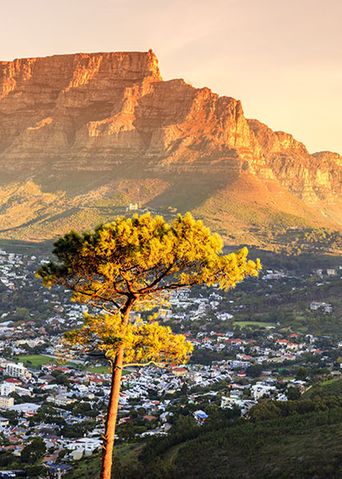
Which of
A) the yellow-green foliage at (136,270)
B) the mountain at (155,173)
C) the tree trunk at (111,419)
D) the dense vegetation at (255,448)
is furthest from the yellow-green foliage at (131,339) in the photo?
the mountain at (155,173)

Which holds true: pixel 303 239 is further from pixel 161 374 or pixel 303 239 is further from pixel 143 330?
pixel 143 330

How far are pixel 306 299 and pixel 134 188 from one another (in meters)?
70.7

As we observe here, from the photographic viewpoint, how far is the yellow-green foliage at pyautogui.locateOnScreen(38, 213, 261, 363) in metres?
20.6

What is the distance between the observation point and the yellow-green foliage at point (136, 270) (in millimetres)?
20594

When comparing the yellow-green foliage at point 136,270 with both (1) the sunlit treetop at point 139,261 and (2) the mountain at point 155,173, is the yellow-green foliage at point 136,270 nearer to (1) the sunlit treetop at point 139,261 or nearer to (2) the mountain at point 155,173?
(1) the sunlit treetop at point 139,261

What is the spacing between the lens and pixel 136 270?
A: 21.2m

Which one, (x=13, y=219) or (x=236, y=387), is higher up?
(x=13, y=219)

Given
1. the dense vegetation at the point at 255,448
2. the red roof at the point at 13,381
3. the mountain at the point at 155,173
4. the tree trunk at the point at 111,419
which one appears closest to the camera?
the tree trunk at the point at 111,419

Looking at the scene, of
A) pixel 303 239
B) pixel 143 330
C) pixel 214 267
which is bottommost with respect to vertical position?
pixel 143 330

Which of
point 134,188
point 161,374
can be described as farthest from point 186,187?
point 161,374

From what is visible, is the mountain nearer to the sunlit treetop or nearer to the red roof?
the red roof

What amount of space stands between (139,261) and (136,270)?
64 centimetres

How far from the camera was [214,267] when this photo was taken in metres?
21.2

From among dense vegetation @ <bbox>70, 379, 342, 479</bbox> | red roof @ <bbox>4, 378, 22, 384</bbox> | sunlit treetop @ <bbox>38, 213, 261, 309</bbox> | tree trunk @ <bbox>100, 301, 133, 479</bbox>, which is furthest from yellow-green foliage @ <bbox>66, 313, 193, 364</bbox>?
red roof @ <bbox>4, 378, 22, 384</bbox>
